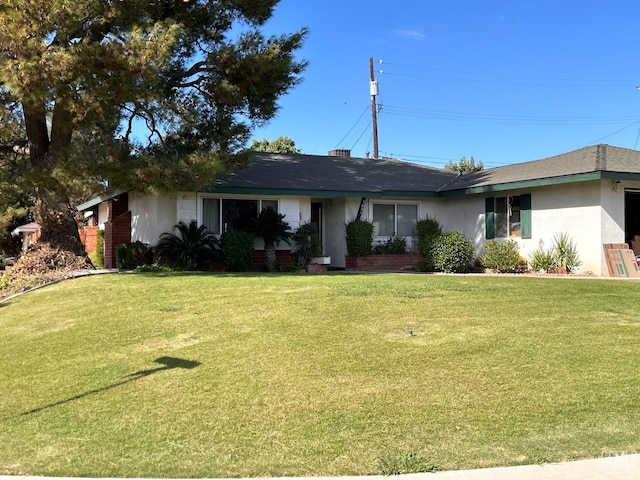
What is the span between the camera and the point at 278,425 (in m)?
4.82

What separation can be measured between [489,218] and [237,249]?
27.9ft

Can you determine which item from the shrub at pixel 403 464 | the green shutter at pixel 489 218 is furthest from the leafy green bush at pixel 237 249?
the shrub at pixel 403 464

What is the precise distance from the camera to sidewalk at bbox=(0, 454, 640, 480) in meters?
3.86

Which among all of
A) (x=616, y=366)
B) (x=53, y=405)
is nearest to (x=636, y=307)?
(x=616, y=366)

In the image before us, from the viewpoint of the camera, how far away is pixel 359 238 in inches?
732

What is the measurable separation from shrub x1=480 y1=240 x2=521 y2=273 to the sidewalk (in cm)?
1329

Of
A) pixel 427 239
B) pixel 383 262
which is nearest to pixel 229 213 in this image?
pixel 383 262

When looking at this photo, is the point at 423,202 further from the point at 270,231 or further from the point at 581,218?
the point at 270,231

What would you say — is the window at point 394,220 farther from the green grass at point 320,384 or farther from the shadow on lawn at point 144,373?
the shadow on lawn at point 144,373

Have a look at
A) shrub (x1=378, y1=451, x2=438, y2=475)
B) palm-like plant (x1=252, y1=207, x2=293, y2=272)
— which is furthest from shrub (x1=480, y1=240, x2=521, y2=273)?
shrub (x1=378, y1=451, x2=438, y2=475)

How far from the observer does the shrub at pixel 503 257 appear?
16.9 meters

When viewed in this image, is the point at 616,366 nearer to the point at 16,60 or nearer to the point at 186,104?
the point at 16,60

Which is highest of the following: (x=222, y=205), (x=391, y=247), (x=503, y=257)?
(x=222, y=205)

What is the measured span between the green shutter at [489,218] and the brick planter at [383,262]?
2.55 m
